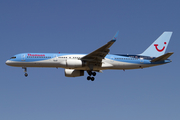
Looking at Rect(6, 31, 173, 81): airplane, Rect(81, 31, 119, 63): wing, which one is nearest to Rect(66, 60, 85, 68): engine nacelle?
Rect(6, 31, 173, 81): airplane

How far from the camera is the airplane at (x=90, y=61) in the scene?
44.3m

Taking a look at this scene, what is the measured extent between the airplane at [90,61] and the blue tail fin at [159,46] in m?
0.17

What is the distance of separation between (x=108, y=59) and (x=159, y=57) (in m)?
7.10

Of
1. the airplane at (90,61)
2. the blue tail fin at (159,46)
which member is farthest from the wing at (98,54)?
the blue tail fin at (159,46)

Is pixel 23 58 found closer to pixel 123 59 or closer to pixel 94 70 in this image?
pixel 94 70

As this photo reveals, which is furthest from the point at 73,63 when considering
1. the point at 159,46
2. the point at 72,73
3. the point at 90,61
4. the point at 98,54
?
the point at 159,46

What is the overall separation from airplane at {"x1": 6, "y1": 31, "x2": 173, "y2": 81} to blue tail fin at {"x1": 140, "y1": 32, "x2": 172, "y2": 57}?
0.17 meters

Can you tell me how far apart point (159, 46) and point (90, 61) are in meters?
11.3

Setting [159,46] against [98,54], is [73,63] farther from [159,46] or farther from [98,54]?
[159,46]

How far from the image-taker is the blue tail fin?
47656 millimetres

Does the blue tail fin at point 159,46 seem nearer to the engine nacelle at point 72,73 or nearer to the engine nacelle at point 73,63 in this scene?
the engine nacelle at point 72,73

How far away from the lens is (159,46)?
4862cm

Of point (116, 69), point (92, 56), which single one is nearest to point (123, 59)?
point (116, 69)

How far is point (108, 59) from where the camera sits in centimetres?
4581
